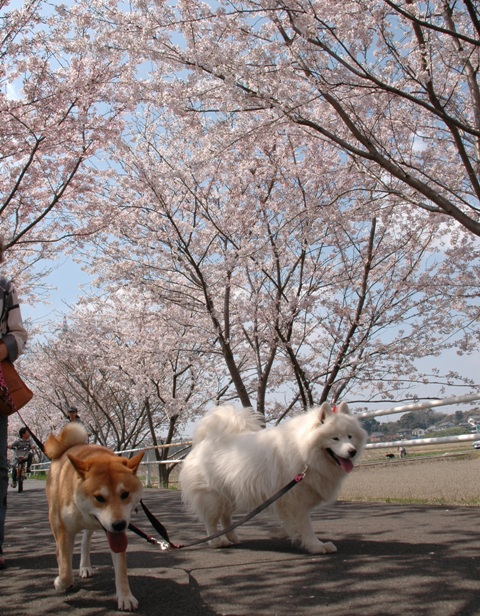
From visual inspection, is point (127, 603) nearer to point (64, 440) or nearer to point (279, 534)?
point (64, 440)

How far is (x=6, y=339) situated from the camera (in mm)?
3637

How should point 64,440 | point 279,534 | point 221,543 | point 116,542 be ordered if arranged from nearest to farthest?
1. point 116,542
2. point 64,440
3. point 221,543
4. point 279,534

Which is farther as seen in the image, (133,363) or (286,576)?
(133,363)

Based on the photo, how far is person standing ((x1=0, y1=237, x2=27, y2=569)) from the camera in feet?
11.9

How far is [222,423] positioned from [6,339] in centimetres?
184

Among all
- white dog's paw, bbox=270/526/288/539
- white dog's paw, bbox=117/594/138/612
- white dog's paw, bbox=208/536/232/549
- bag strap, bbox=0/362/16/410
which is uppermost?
bag strap, bbox=0/362/16/410

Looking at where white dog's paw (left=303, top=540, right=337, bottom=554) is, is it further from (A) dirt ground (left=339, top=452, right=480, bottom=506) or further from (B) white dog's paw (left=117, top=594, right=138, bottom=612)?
(A) dirt ground (left=339, top=452, right=480, bottom=506)

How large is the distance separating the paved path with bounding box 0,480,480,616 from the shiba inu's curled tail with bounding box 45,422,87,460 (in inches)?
27.8

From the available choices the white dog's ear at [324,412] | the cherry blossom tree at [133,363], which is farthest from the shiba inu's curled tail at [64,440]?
the cherry blossom tree at [133,363]

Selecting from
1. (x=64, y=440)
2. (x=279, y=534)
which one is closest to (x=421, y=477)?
(x=279, y=534)

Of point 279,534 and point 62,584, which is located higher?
point 62,584

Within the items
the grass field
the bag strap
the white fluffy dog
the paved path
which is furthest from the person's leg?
the grass field

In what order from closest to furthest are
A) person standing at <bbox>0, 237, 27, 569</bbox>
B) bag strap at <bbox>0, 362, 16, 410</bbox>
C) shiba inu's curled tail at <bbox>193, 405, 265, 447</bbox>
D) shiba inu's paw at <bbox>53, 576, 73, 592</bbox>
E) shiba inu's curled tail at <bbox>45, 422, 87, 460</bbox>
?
1. shiba inu's paw at <bbox>53, 576, 73, 592</bbox>
2. shiba inu's curled tail at <bbox>45, 422, 87, 460</bbox>
3. bag strap at <bbox>0, 362, 16, 410</bbox>
4. person standing at <bbox>0, 237, 27, 569</bbox>
5. shiba inu's curled tail at <bbox>193, 405, 265, 447</bbox>

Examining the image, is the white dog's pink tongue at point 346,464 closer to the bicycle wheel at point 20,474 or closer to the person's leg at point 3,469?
the person's leg at point 3,469
